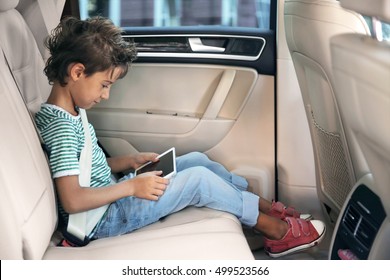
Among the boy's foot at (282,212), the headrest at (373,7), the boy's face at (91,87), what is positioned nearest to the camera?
the headrest at (373,7)

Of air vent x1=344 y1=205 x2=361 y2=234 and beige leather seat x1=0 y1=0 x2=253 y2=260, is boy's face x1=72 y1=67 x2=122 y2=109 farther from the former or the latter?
air vent x1=344 y1=205 x2=361 y2=234

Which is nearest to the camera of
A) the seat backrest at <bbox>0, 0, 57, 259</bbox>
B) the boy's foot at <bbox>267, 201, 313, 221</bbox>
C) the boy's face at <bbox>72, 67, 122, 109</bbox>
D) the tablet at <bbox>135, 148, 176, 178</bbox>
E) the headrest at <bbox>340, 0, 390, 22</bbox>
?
the headrest at <bbox>340, 0, 390, 22</bbox>

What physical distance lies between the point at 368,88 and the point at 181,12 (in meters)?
0.95

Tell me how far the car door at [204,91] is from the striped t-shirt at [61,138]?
0.41m

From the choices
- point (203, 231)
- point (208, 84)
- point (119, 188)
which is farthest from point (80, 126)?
point (208, 84)

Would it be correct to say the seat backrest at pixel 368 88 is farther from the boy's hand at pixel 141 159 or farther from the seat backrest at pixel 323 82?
the boy's hand at pixel 141 159

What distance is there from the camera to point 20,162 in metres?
1.18

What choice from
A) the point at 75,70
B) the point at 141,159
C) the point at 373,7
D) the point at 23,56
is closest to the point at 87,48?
the point at 75,70

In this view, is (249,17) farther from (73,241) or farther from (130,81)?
(73,241)

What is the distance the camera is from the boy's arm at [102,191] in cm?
134

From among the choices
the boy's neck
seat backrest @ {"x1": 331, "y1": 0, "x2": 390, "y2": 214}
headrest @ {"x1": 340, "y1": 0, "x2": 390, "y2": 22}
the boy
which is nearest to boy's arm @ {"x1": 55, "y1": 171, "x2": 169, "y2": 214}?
the boy

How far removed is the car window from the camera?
182 centimetres

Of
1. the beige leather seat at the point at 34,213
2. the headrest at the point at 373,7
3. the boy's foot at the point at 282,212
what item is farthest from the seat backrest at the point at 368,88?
the boy's foot at the point at 282,212

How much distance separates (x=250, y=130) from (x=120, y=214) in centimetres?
54
